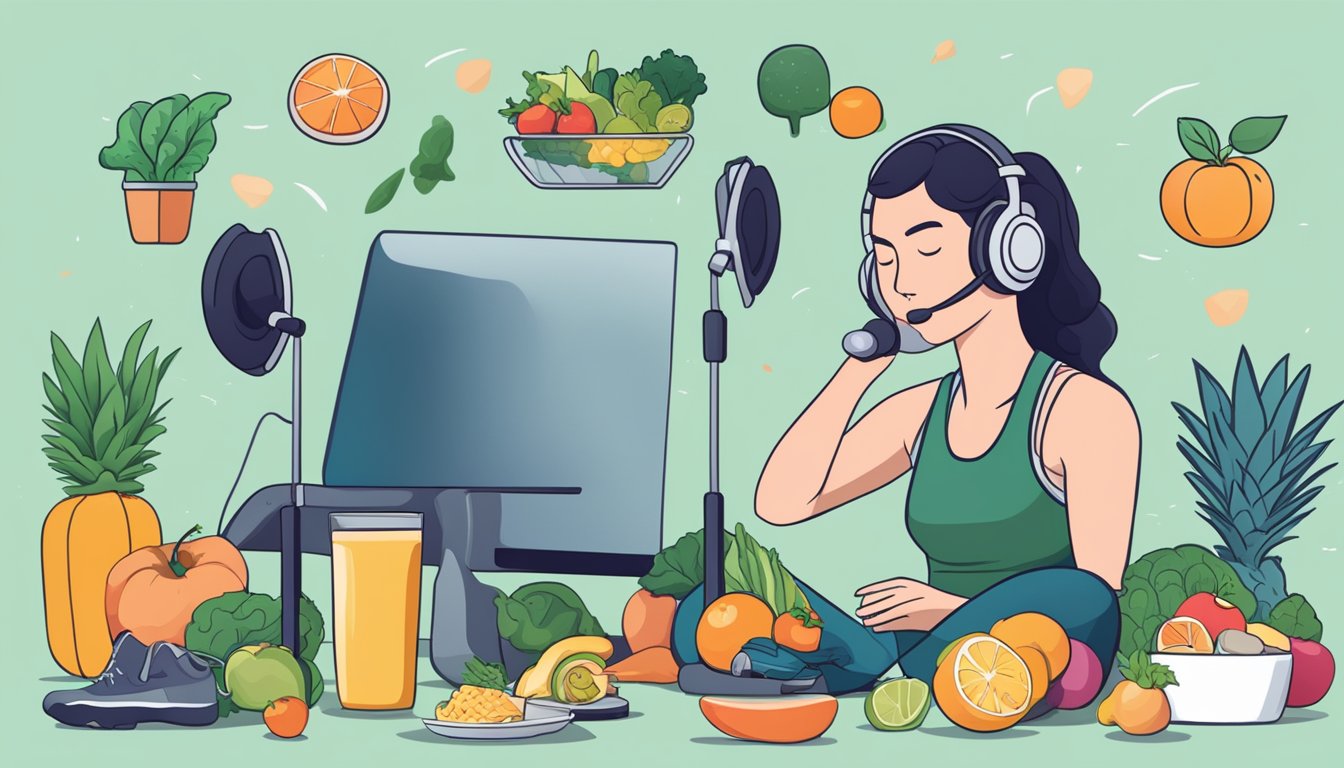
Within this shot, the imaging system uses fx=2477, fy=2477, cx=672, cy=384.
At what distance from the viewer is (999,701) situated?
716 centimetres

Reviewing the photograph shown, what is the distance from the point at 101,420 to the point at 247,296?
3.32 feet

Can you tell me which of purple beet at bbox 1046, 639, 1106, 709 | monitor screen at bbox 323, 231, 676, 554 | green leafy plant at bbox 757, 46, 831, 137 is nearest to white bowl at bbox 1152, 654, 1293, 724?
purple beet at bbox 1046, 639, 1106, 709

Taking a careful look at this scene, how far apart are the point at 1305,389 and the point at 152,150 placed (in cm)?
389

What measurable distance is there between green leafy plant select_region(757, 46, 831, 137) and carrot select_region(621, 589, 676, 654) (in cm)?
164

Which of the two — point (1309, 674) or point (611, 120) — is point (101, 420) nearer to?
point (611, 120)

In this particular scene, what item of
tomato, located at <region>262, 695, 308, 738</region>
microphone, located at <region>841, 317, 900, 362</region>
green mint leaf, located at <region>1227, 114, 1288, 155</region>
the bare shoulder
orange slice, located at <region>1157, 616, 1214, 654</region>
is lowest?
tomato, located at <region>262, 695, 308, 738</region>

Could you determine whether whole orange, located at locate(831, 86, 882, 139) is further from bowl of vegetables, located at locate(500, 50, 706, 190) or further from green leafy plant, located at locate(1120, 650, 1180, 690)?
green leafy plant, located at locate(1120, 650, 1180, 690)

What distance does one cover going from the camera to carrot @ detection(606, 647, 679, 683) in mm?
8086

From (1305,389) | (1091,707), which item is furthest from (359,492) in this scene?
(1305,389)

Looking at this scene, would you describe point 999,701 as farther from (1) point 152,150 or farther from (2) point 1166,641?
(1) point 152,150

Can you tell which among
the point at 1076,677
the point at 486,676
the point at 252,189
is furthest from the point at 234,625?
the point at 1076,677

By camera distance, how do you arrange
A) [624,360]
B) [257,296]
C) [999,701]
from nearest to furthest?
[999,701] < [257,296] < [624,360]

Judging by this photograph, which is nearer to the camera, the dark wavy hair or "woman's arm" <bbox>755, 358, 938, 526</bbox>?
the dark wavy hair

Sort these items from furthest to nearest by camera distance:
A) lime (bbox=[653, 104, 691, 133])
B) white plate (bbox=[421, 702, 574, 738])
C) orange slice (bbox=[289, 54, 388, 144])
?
orange slice (bbox=[289, 54, 388, 144])
lime (bbox=[653, 104, 691, 133])
white plate (bbox=[421, 702, 574, 738])
